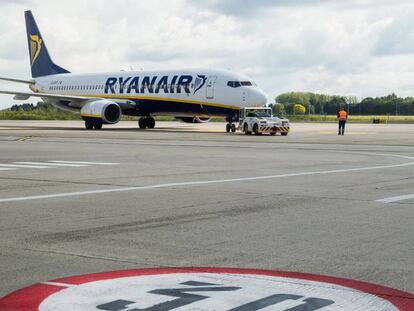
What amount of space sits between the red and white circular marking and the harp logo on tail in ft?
176

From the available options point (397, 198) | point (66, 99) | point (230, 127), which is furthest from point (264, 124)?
point (397, 198)

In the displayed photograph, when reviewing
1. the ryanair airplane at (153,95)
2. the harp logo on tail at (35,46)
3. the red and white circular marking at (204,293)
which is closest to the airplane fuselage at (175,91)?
the ryanair airplane at (153,95)

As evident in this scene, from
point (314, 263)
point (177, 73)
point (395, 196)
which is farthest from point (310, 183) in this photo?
point (177, 73)

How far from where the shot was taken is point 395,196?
1140 centimetres

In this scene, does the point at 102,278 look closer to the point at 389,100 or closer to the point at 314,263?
the point at 314,263

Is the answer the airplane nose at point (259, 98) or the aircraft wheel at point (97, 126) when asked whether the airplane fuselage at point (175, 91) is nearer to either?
the airplane nose at point (259, 98)

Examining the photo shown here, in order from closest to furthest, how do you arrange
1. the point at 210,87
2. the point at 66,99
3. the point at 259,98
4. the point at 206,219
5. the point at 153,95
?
the point at 206,219, the point at 259,98, the point at 210,87, the point at 153,95, the point at 66,99

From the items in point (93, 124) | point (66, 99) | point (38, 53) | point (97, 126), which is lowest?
point (97, 126)

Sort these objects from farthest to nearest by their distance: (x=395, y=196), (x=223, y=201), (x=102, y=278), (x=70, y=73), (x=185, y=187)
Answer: (x=70, y=73)
(x=185, y=187)
(x=395, y=196)
(x=223, y=201)
(x=102, y=278)

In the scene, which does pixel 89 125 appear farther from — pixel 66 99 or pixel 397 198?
pixel 397 198

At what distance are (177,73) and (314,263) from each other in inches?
1525

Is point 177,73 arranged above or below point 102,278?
above

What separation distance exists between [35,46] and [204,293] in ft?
180

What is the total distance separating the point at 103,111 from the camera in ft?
144
